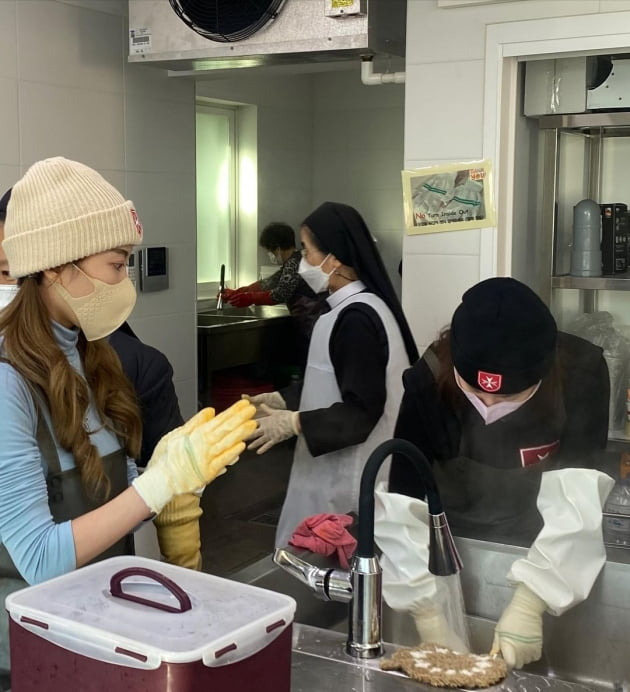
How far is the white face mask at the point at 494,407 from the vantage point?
199 cm

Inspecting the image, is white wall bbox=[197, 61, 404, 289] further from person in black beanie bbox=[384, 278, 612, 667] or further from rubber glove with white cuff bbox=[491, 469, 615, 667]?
rubber glove with white cuff bbox=[491, 469, 615, 667]

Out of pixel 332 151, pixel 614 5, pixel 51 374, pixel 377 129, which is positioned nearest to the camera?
pixel 51 374

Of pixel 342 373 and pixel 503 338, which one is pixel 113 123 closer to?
pixel 342 373

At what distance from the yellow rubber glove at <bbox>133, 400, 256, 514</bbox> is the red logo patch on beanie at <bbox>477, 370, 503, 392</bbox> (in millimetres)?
637

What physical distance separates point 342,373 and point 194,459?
1.47 metres

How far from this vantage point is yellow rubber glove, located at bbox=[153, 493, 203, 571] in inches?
69.4

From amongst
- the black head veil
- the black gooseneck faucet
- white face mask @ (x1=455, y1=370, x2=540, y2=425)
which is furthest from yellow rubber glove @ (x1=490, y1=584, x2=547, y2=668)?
the black head veil

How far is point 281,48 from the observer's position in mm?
3154

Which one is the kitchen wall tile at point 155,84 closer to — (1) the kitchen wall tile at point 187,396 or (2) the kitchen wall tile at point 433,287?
(1) the kitchen wall tile at point 187,396

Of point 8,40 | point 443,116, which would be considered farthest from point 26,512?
point 8,40

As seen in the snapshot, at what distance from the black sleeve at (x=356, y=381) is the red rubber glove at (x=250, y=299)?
2.70 m

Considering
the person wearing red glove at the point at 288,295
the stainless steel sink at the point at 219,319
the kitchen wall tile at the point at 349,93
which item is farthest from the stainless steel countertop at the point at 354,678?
the kitchen wall tile at the point at 349,93

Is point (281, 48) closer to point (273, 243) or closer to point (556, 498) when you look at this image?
point (556, 498)

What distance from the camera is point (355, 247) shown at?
287 centimetres
